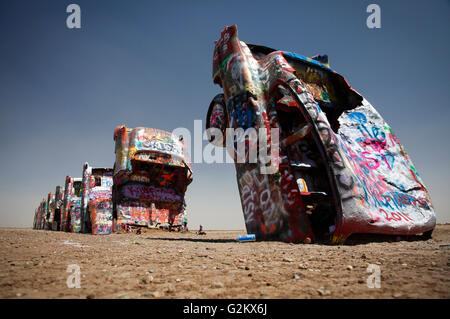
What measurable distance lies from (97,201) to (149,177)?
130 inches

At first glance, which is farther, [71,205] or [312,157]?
[71,205]

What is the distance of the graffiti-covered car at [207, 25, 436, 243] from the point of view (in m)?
5.42

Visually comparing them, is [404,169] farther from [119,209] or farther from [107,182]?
[107,182]

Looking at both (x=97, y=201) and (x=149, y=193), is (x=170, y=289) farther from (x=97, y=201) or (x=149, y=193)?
(x=97, y=201)

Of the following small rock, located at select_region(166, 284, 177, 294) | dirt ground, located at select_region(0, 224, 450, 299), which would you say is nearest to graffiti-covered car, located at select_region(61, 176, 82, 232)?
dirt ground, located at select_region(0, 224, 450, 299)

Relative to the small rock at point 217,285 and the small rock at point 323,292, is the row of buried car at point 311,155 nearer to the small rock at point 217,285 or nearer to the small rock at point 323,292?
the small rock at point 323,292

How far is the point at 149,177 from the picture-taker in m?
15.3

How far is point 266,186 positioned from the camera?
630cm

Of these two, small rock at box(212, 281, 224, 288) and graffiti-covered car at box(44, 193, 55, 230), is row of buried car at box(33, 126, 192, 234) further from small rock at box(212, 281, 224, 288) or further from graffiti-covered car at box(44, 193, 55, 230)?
small rock at box(212, 281, 224, 288)

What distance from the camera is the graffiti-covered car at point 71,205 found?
2008 centimetres

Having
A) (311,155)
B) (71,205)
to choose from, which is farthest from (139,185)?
(311,155)

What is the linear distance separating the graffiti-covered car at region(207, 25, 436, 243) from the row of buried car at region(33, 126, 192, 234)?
6940 millimetres
